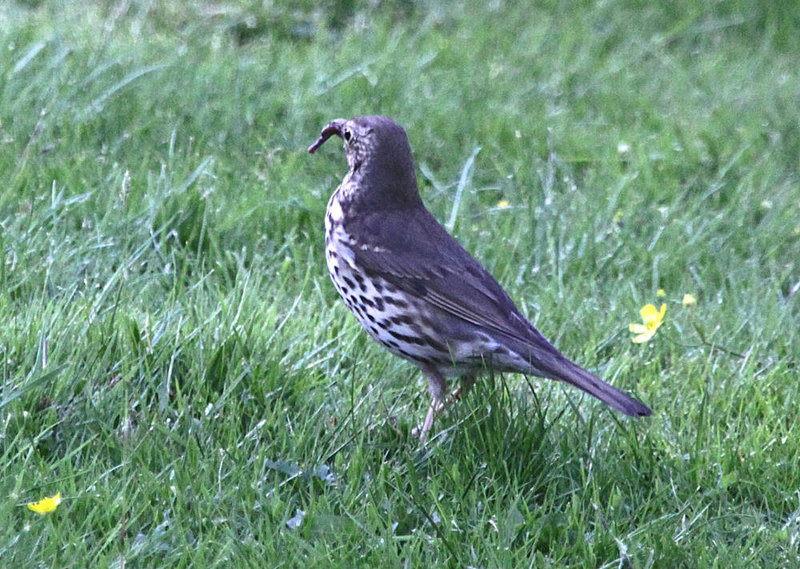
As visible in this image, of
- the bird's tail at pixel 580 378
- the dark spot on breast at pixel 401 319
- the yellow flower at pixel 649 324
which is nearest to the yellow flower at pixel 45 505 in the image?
the dark spot on breast at pixel 401 319

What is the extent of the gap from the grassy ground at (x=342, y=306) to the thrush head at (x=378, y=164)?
1.96 ft

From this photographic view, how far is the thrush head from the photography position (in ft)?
14.2

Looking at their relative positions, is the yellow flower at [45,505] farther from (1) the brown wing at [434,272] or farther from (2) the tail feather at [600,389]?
(2) the tail feather at [600,389]

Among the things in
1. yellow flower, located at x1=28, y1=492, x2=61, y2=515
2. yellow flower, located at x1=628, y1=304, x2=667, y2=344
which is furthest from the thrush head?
yellow flower, located at x1=28, y1=492, x2=61, y2=515

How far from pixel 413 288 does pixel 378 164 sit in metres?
0.50

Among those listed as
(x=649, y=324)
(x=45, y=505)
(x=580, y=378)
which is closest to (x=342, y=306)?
(x=649, y=324)

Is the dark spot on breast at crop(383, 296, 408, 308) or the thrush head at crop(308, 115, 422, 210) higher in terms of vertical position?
the thrush head at crop(308, 115, 422, 210)

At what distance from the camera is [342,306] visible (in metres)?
4.98

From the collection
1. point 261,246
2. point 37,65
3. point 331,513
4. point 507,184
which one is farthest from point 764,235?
point 37,65

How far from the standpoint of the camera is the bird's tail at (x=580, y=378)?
12.1 feet

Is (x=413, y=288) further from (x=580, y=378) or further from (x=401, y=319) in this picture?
(x=580, y=378)

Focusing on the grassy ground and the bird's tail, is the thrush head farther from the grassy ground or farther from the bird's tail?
the bird's tail

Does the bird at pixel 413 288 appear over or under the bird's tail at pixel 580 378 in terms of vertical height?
over

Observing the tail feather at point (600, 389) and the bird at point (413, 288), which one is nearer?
the tail feather at point (600, 389)
